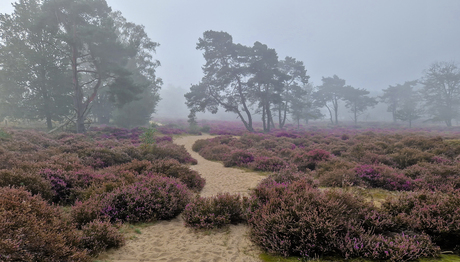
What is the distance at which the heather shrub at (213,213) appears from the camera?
183 inches

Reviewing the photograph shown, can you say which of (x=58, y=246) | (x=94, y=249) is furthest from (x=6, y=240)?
(x=94, y=249)

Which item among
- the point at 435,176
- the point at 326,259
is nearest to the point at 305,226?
the point at 326,259

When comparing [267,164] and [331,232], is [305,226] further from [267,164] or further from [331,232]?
[267,164]

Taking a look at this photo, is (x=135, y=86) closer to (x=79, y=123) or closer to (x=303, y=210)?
(x=79, y=123)

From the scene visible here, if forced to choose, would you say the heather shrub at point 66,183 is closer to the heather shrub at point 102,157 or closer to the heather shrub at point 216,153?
the heather shrub at point 102,157

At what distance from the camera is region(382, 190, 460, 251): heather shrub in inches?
127

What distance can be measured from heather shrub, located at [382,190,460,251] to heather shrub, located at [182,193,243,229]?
10.2 feet

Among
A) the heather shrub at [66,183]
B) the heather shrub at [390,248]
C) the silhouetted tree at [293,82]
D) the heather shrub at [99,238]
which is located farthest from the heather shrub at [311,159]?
the silhouetted tree at [293,82]

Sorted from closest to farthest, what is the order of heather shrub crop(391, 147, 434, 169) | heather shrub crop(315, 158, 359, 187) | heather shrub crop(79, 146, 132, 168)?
heather shrub crop(315, 158, 359, 187) < heather shrub crop(391, 147, 434, 169) < heather shrub crop(79, 146, 132, 168)

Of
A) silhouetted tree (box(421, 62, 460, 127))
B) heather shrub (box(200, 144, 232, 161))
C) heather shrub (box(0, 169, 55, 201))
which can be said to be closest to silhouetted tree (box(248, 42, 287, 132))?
heather shrub (box(200, 144, 232, 161))

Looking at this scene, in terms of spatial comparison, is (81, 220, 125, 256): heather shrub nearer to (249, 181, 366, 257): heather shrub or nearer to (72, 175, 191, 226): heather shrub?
(72, 175, 191, 226): heather shrub

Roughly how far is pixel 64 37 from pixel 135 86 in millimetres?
7226

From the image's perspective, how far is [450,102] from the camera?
155 feet

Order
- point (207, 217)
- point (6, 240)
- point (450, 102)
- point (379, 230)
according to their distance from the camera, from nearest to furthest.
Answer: point (6, 240) → point (379, 230) → point (207, 217) → point (450, 102)
